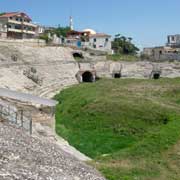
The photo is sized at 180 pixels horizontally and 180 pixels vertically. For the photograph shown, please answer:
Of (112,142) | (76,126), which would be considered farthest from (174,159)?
(76,126)

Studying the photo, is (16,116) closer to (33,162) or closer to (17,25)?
(33,162)

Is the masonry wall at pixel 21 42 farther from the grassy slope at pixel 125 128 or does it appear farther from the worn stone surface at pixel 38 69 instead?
the grassy slope at pixel 125 128

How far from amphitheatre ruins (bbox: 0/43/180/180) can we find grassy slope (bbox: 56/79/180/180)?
1952mm

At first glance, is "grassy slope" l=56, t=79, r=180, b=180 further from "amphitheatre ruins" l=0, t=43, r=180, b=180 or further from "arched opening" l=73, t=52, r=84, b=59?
"arched opening" l=73, t=52, r=84, b=59

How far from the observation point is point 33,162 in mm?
13742

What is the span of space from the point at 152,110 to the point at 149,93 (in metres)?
9.91

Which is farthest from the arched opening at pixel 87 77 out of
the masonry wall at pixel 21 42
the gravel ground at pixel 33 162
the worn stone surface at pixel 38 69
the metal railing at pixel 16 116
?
the gravel ground at pixel 33 162

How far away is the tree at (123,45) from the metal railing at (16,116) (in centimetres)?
7892

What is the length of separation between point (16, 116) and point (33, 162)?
261 inches

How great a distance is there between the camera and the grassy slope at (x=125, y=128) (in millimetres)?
17891

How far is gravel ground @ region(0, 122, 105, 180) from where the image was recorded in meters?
12.4

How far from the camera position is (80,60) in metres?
61.8

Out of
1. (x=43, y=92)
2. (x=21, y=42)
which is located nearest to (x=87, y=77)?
(x=21, y=42)

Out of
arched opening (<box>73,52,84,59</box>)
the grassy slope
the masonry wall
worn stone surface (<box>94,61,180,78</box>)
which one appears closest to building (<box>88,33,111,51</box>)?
arched opening (<box>73,52,84,59</box>)
